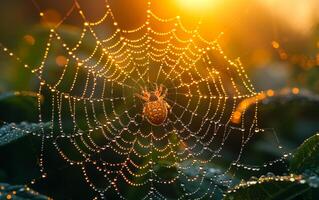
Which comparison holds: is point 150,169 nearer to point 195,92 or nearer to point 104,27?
point 195,92

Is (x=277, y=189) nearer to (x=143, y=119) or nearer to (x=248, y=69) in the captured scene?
(x=143, y=119)

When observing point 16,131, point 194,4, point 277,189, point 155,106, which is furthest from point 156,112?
point 277,189

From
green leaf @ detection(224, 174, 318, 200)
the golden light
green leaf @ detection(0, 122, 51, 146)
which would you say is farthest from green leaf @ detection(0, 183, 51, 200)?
the golden light

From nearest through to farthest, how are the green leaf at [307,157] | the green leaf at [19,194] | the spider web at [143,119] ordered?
the green leaf at [19,194], the green leaf at [307,157], the spider web at [143,119]

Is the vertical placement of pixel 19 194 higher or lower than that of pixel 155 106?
lower

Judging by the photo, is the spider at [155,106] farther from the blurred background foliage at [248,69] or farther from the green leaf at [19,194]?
the green leaf at [19,194]

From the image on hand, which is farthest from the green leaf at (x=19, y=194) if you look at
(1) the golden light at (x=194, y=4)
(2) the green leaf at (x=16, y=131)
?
(1) the golden light at (x=194, y=4)
